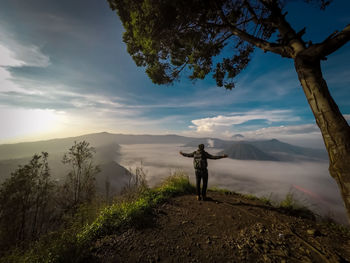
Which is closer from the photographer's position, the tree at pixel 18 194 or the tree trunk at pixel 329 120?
the tree trunk at pixel 329 120

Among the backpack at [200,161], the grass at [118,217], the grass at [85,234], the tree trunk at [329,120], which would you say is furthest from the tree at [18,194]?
the tree trunk at [329,120]

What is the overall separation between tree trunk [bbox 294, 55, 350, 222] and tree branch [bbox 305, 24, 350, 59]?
0.38ft

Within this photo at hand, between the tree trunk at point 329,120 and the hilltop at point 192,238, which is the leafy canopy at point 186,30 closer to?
the tree trunk at point 329,120

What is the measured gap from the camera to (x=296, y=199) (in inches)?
198

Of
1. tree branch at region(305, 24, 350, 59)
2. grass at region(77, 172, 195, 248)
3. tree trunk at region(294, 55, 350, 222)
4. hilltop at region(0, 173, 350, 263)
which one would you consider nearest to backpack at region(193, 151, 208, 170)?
hilltop at region(0, 173, 350, 263)

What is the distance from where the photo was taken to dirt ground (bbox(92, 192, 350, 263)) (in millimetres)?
2572

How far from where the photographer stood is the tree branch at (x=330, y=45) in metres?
2.32

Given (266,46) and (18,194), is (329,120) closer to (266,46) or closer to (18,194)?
(266,46)

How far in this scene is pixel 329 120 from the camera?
7.40 feet

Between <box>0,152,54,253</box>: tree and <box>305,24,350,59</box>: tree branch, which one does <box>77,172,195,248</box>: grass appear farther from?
<box>0,152,54,253</box>: tree

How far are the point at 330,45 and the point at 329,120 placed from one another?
55.3 inches

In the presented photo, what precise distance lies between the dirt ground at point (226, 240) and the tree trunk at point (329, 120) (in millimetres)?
1395

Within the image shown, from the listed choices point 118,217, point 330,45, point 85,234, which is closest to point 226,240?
point 118,217

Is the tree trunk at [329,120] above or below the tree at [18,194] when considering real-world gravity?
above
